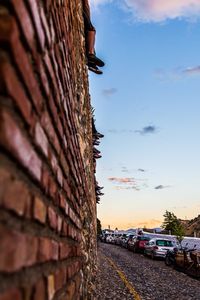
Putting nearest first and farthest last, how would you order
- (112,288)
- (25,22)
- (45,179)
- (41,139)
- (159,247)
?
(25,22), (41,139), (45,179), (112,288), (159,247)

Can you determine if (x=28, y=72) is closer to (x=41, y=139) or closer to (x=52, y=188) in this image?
(x=41, y=139)

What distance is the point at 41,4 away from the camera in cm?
177

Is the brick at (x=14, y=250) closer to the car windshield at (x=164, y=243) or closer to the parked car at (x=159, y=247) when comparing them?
the parked car at (x=159, y=247)

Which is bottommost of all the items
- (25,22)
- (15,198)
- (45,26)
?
(15,198)

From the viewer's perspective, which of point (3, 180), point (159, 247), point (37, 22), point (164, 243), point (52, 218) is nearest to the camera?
point (3, 180)

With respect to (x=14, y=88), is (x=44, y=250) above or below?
below

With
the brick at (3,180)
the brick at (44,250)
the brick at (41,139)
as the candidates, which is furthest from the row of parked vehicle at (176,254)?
the brick at (3,180)

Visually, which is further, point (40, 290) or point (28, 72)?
point (40, 290)

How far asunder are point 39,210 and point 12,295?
52 centimetres

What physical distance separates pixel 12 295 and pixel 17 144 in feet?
1.45

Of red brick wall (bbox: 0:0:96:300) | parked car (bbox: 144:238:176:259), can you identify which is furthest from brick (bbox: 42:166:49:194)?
parked car (bbox: 144:238:176:259)

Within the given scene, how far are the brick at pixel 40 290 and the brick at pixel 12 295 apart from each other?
240mm

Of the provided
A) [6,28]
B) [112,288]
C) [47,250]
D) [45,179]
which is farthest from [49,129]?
[112,288]

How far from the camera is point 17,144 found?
1.31 metres
